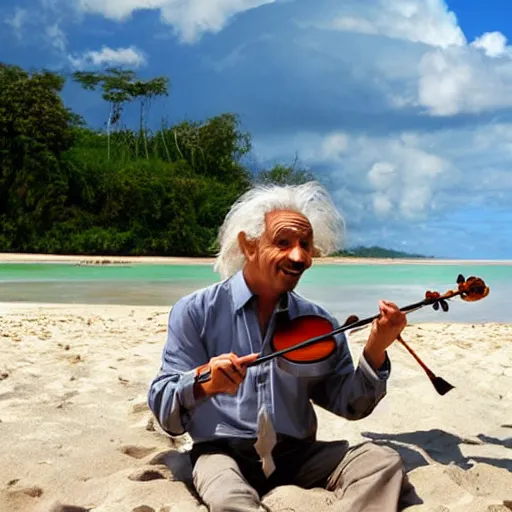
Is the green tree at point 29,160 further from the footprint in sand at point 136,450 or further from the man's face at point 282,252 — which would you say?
the man's face at point 282,252

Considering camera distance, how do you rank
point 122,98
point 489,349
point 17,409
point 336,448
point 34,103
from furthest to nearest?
point 122,98 → point 34,103 → point 489,349 → point 17,409 → point 336,448

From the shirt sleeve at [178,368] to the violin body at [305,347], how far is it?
0.88 ft

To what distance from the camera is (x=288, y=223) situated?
87.0 inches

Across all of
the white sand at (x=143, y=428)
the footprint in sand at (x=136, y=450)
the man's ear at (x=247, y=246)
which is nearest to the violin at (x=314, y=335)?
the man's ear at (x=247, y=246)

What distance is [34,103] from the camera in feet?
89.6

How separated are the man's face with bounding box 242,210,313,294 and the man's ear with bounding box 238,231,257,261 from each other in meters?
0.02

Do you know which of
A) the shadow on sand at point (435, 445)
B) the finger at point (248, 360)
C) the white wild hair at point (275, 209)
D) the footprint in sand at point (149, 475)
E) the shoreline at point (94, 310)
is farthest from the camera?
the shoreline at point (94, 310)

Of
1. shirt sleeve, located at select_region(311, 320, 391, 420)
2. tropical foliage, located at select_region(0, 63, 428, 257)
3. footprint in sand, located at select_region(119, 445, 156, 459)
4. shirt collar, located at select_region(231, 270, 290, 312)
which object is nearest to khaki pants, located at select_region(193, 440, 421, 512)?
shirt sleeve, located at select_region(311, 320, 391, 420)

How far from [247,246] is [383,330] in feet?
1.66

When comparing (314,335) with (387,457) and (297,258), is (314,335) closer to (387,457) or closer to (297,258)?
(297,258)

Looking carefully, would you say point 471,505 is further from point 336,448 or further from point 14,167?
point 14,167

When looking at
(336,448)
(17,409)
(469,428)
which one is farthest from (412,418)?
(17,409)

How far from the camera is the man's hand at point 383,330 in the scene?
2.07 meters

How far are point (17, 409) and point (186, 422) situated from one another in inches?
54.5
